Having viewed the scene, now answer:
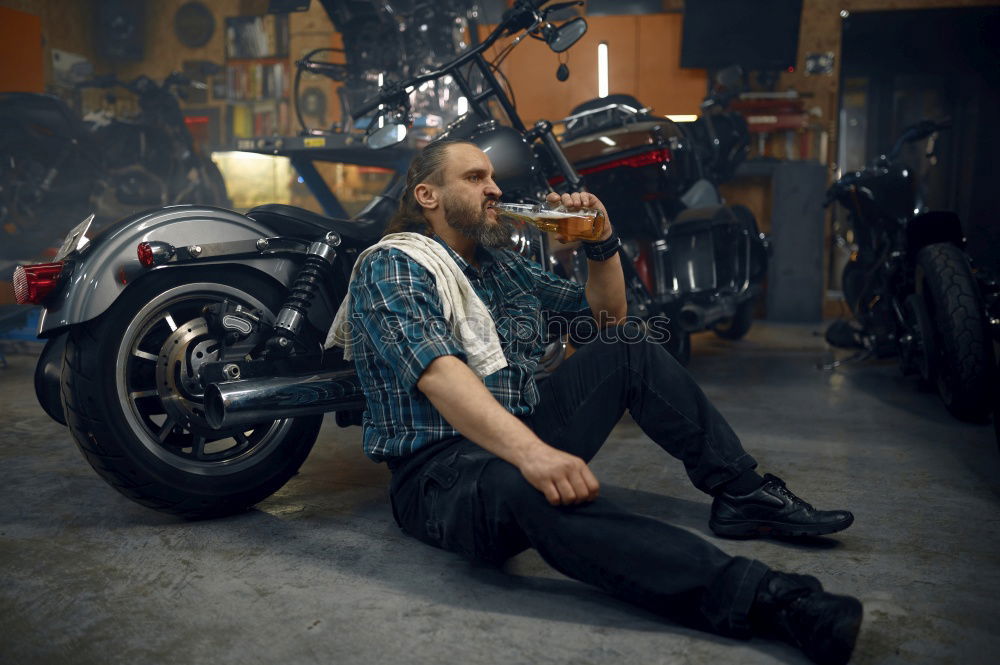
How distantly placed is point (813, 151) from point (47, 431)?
17.9 ft

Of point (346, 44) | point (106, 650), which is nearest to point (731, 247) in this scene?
point (346, 44)

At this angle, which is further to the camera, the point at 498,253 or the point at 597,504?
the point at 498,253

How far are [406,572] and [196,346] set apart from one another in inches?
29.3

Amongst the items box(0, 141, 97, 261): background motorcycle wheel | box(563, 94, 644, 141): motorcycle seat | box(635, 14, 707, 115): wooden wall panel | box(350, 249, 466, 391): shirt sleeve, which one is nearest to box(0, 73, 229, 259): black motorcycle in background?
box(0, 141, 97, 261): background motorcycle wheel

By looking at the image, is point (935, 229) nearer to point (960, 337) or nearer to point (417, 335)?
point (960, 337)

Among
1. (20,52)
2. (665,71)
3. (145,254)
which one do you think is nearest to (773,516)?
(145,254)

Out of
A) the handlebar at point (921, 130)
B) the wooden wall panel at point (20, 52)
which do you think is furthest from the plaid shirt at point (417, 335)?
the wooden wall panel at point (20, 52)

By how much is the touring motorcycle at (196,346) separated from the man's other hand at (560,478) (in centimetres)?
73

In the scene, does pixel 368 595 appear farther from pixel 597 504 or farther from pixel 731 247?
pixel 731 247

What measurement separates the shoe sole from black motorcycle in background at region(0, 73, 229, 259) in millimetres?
4776

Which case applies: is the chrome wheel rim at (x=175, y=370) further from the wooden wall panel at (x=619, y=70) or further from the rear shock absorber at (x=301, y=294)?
the wooden wall panel at (x=619, y=70)

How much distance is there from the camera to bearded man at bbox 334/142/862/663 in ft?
4.40

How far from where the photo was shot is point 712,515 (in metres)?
1.88

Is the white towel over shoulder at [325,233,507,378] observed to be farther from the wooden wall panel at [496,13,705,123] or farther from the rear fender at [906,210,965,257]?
the wooden wall panel at [496,13,705,123]
